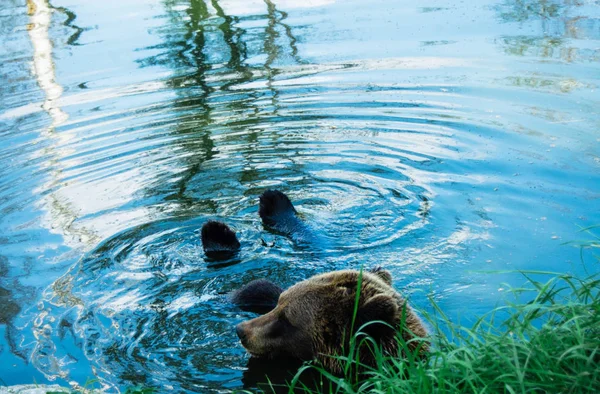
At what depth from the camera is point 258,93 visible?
10594mm

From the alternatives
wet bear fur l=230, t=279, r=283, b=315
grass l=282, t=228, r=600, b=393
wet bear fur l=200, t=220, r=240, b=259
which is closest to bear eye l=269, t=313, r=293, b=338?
wet bear fur l=230, t=279, r=283, b=315

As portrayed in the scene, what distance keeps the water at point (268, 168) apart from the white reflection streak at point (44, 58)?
0.06 m

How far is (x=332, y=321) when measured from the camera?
15.1ft

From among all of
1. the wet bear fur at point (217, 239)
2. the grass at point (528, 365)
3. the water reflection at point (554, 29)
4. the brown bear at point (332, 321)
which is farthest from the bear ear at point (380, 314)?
the water reflection at point (554, 29)

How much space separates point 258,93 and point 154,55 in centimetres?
323

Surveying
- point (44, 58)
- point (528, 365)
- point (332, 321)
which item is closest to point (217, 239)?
point (332, 321)

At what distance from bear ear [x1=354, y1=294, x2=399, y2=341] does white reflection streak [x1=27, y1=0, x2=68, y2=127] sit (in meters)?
7.07

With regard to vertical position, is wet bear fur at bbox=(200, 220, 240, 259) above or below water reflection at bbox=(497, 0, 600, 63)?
below

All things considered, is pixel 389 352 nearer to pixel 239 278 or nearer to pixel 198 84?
pixel 239 278

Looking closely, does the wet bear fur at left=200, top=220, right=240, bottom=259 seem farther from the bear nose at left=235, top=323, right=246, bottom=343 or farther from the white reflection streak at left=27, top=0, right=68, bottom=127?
the white reflection streak at left=27, top=0, right=68, bottom=127

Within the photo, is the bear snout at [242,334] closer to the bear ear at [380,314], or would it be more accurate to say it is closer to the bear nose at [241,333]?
the bear nose at [241,333]

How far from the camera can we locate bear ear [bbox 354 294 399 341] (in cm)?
425

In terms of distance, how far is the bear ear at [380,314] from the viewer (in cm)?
425

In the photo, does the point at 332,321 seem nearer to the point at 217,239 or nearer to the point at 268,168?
the point at 217,239
